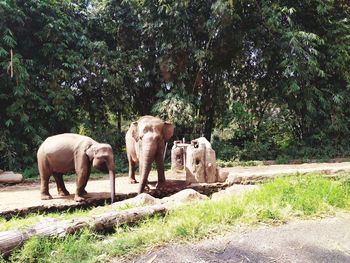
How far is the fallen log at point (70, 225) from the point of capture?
3334 mm

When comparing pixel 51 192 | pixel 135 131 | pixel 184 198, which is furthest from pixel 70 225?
pixel 51 192

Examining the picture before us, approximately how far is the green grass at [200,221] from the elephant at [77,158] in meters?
1.82

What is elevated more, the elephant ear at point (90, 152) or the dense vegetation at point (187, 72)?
the dense vegetation at point (187, 72)

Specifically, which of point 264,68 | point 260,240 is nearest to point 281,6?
point 264,68

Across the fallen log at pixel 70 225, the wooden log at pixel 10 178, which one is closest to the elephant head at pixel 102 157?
the fallen log at pixel 70 225

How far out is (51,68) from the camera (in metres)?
11.9

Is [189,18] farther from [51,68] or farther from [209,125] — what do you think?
[51,68]

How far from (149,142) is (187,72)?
7.07m

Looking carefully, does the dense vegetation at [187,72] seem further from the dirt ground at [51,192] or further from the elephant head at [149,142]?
the elephant head at [149,142]

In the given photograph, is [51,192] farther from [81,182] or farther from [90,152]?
[90,152]

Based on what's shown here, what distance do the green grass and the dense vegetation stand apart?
748 cm

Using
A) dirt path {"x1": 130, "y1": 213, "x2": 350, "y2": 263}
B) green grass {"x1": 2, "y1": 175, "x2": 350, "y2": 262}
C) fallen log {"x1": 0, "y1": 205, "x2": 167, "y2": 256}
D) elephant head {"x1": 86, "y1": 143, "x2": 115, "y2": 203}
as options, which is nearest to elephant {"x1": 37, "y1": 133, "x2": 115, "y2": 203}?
elephant head {"x1": 86, "y1": 143, "x2": 115, "y2": 203}

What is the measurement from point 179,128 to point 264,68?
3.89 metres

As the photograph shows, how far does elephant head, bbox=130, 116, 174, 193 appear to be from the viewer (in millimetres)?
6488
